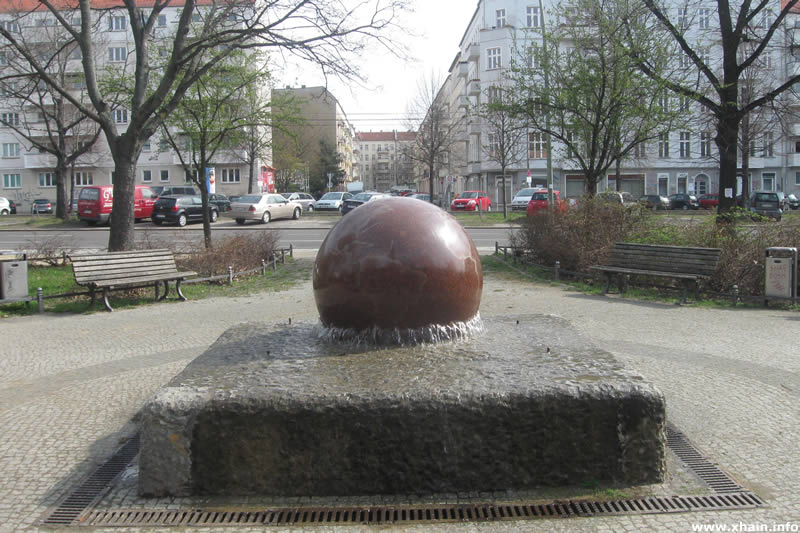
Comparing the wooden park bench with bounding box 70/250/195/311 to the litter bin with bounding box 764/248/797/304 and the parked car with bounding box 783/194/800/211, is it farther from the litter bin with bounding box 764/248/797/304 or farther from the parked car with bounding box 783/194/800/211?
the parked car with bounding box 783/194/800/211

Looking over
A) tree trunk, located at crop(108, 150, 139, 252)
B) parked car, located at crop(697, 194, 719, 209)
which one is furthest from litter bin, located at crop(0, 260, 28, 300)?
parked car, located at crop(697, 194, 719, 209)

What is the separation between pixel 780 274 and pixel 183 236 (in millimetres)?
16204

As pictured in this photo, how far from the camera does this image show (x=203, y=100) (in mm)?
17016

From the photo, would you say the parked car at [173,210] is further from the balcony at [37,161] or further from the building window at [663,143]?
the balcony at [37,161]

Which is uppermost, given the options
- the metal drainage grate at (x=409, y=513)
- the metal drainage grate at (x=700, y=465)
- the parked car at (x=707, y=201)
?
the parked car at (x=707, y=201)

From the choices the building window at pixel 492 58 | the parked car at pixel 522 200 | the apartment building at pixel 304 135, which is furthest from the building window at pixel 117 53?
the parked car at pixel 522 200

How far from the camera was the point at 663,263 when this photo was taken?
1150cm

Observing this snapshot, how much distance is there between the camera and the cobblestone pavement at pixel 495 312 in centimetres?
403

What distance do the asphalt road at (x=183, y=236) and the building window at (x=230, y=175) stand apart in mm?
26573

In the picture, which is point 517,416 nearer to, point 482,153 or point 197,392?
point 197,392

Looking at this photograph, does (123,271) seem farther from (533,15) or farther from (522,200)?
(533,15)

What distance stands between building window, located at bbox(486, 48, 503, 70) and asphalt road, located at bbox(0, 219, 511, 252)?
1272 inches

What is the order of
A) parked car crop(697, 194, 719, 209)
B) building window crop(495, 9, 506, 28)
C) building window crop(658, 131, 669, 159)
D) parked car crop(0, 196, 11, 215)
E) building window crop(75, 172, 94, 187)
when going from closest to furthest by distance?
building window crop(658, 131, 669, 159) → parked car crop(697, 194, 719, 209) → parked car crop(0, 196, 11, 215) → building window crop(495, 9, 506, 28) → building window crop(75, 172, 94, 187)

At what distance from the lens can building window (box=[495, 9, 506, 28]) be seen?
59469 mm
